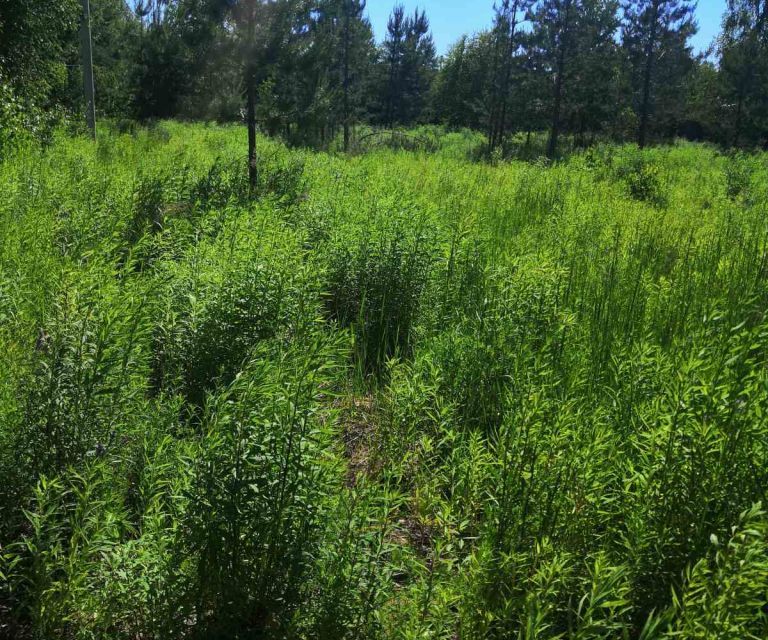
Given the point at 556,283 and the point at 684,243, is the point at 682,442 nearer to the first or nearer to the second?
the point at 556,283

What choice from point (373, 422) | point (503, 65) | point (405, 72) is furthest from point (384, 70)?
point (373, 422)

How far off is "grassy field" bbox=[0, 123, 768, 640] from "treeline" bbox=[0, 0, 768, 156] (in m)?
5.83

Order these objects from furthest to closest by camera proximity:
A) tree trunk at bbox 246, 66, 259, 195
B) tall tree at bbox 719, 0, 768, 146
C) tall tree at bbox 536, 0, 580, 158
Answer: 1. tall tree at bbox 719, 0, 768, 146
2. tall tree at bbox 536, 0, 580, 158
3. tree trunk at bbox 246, 66, 259, 195

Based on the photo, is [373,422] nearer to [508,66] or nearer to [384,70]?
[508,66]

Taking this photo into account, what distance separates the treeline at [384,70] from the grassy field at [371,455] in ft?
19.1

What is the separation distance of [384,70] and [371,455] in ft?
160

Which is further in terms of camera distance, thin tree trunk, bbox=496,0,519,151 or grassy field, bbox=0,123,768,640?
thin tree trunk, bbox=496,0,519,151

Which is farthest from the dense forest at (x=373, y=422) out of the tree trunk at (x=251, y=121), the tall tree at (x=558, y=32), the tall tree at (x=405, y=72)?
the tall tree at (x=405, y=72)

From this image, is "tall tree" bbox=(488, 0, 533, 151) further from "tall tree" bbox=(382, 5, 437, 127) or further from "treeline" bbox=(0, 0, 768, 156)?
"tall tree" bbox=(382, 5, 437, 127)

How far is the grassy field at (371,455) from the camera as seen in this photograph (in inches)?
75.4

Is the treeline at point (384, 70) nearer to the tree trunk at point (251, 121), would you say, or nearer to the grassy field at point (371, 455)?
the tree trunk at point (251, 121)

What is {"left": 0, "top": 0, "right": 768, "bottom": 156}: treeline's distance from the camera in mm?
9555

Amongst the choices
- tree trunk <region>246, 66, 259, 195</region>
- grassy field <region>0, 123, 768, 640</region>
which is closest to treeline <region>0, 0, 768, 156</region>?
tree trunk <region>246, 66, 259, 195</region>

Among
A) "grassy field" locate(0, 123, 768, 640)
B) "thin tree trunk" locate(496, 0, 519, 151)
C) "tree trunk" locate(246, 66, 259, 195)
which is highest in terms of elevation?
"thin tree trunk" locate(496, 0, 519, 151)
